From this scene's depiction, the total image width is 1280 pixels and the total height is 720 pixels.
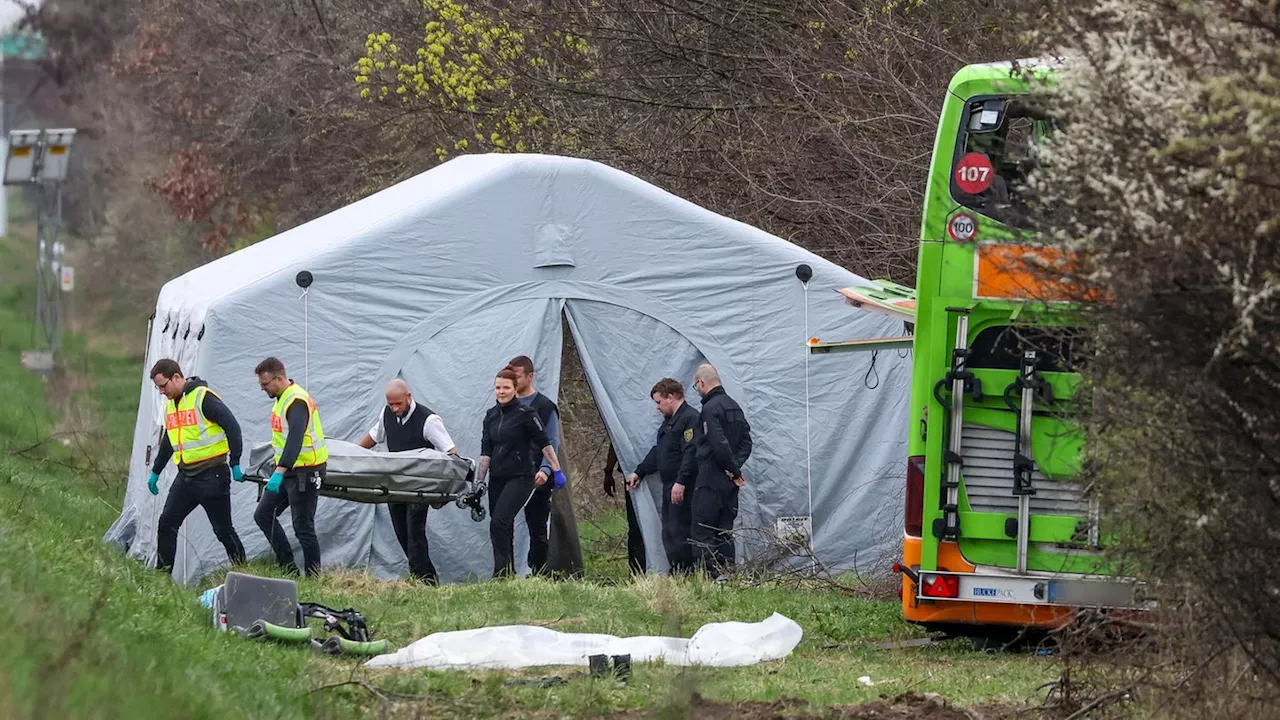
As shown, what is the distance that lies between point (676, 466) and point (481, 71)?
7576mm

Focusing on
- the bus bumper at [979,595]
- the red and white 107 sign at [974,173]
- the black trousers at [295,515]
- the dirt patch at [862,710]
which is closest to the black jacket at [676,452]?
the black trousers at [295,515]

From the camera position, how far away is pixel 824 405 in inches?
572

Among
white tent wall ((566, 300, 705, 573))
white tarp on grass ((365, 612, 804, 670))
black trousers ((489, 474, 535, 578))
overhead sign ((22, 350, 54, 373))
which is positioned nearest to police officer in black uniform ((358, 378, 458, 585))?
black trousers ((489, 474, 535, 578))

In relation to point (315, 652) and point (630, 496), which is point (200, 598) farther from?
point (630, 496)

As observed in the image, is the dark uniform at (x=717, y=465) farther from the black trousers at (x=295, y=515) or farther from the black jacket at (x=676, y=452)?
the black trousers at (x=295, y=515)

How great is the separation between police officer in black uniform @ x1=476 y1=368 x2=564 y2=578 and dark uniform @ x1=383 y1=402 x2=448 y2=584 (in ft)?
1.31

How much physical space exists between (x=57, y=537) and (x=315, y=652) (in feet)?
12.6

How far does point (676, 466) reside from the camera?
45.4 feet

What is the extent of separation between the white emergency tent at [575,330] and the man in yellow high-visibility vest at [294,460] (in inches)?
37.5

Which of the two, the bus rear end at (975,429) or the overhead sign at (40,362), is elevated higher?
the bus rear end at (975,429)

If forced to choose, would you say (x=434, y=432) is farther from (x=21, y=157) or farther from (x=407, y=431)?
(x=21, y=157)

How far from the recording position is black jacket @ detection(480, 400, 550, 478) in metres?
13.2

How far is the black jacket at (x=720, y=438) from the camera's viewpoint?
13273 millimetres

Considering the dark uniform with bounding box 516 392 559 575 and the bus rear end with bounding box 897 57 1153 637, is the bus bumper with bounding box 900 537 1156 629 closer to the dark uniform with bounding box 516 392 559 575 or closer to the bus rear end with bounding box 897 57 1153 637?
the bus rear end with bounding box 897 57 1153 637
